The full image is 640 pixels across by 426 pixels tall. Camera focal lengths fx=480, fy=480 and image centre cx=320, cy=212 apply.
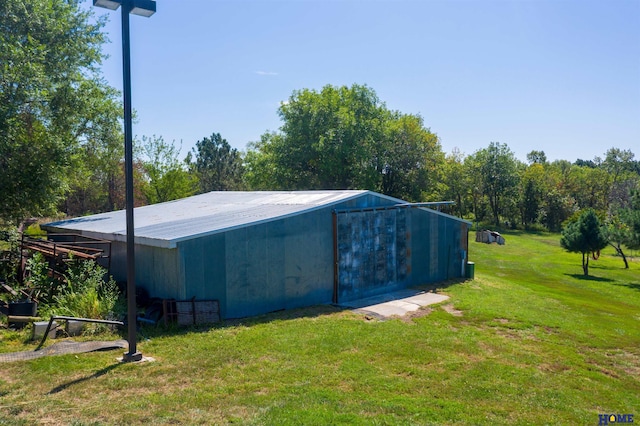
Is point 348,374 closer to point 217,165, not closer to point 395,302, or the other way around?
point 395,302

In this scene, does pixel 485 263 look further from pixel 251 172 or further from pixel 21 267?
pixel 21 267

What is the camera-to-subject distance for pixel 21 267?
15.4 meters

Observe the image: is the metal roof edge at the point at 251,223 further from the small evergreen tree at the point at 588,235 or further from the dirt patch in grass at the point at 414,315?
the small evergreen tree at the point at 588,235

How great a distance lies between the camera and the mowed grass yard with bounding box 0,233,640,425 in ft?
21.2

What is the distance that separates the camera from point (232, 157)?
59.5 m

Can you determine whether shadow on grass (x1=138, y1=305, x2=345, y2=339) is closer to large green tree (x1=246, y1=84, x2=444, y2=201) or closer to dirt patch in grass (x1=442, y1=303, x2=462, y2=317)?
dirt patch in grass (x1=442, y1=303, x2=462, y2=317)

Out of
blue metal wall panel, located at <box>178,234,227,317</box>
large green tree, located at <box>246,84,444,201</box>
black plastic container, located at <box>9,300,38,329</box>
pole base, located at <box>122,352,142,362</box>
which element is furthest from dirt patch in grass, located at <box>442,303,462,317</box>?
large green tree, located at <box>246,84,444,201</box>

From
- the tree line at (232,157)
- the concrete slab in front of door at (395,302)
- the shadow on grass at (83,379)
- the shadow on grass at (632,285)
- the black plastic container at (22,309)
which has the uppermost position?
the tree line at (232,157)

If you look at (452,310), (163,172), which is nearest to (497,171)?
(163,172)

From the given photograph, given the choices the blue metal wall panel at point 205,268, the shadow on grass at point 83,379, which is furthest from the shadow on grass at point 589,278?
the shadow on grass at point 83,379

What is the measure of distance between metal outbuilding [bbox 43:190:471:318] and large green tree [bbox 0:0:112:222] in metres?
2.05

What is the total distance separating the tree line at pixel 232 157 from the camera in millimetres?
16953

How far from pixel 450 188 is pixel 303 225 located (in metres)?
42.5

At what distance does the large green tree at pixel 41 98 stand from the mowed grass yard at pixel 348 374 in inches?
317
